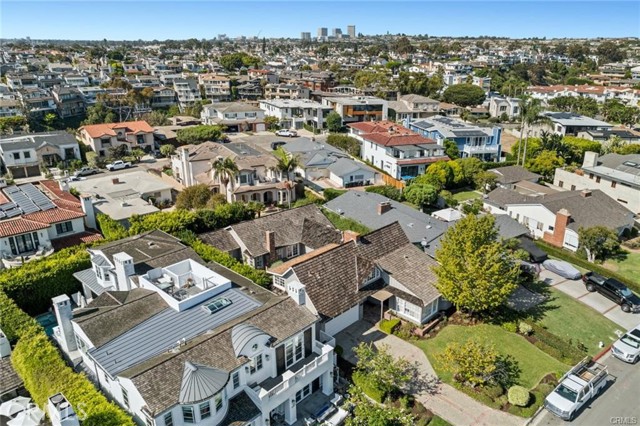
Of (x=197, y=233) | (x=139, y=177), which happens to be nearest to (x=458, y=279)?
(x=197, y=233)

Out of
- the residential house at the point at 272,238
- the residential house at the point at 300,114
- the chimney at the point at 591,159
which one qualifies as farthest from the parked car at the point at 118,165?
the chimney at the point at 591,159

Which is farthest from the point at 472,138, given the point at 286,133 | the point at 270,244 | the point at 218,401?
the point at 218,401

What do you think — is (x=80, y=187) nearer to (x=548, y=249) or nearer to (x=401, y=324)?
(x=401, y=324)

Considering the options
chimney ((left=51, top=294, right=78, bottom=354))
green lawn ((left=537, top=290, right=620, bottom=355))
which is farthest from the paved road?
chimney ((left=51, top=294, right=78, bottom=354))

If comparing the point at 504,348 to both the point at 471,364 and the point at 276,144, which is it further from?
the point at 276,144

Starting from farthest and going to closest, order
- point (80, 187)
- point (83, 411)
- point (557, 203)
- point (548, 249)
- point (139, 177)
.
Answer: point (139, 177) → point (80, 187) → point (557, 203) → point (548, 249) → point (83, 411)

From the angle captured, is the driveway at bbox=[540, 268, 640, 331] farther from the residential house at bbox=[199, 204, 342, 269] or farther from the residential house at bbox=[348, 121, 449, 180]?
the residential house at bbox=[348, 121, 449, 180]

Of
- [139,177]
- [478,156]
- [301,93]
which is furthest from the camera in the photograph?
[301,93]

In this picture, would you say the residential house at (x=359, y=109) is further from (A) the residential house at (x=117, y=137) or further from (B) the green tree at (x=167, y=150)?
(A) the residential house at (x=117, y=137)
